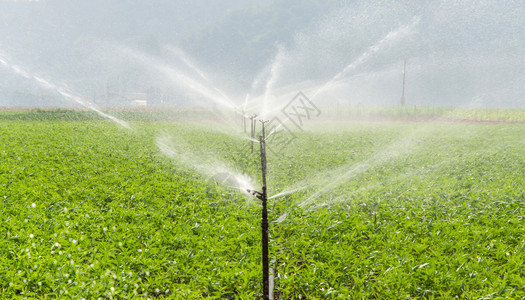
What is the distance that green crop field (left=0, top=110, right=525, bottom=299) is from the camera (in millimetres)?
4543

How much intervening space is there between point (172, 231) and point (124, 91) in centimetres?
15771

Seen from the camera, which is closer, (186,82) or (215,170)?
(215,170)

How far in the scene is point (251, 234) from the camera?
20.0ft

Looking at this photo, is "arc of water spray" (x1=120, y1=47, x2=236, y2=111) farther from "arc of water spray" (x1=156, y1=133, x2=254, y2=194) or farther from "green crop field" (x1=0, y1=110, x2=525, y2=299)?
"green crop field" (x1=0, y1=110, x2=525, y2=299)

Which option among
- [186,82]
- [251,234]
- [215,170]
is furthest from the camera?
[186,82]

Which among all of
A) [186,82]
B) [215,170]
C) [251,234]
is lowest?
[251,234]

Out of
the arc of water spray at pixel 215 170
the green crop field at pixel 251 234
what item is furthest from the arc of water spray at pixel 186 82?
the green crop field at pixel 251 234

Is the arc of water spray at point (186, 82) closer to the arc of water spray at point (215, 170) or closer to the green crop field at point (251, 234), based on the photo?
the arc of water spray at point (215, 170)

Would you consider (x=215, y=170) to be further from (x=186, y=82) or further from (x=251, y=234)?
(x=251, y=234)

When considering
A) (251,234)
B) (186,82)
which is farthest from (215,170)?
(251,234)

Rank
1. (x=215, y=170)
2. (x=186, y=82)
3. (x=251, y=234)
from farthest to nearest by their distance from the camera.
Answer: (x=186, y=82), (x=215, y=170), (x=251, y=234)

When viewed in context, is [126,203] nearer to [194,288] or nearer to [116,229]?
[116,229]

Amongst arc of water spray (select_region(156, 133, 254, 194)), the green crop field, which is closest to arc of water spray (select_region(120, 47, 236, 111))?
arc of water spray (select_region(156, 133, 254, 194))

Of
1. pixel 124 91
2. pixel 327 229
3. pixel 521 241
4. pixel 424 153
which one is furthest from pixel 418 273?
pixel 124 91
